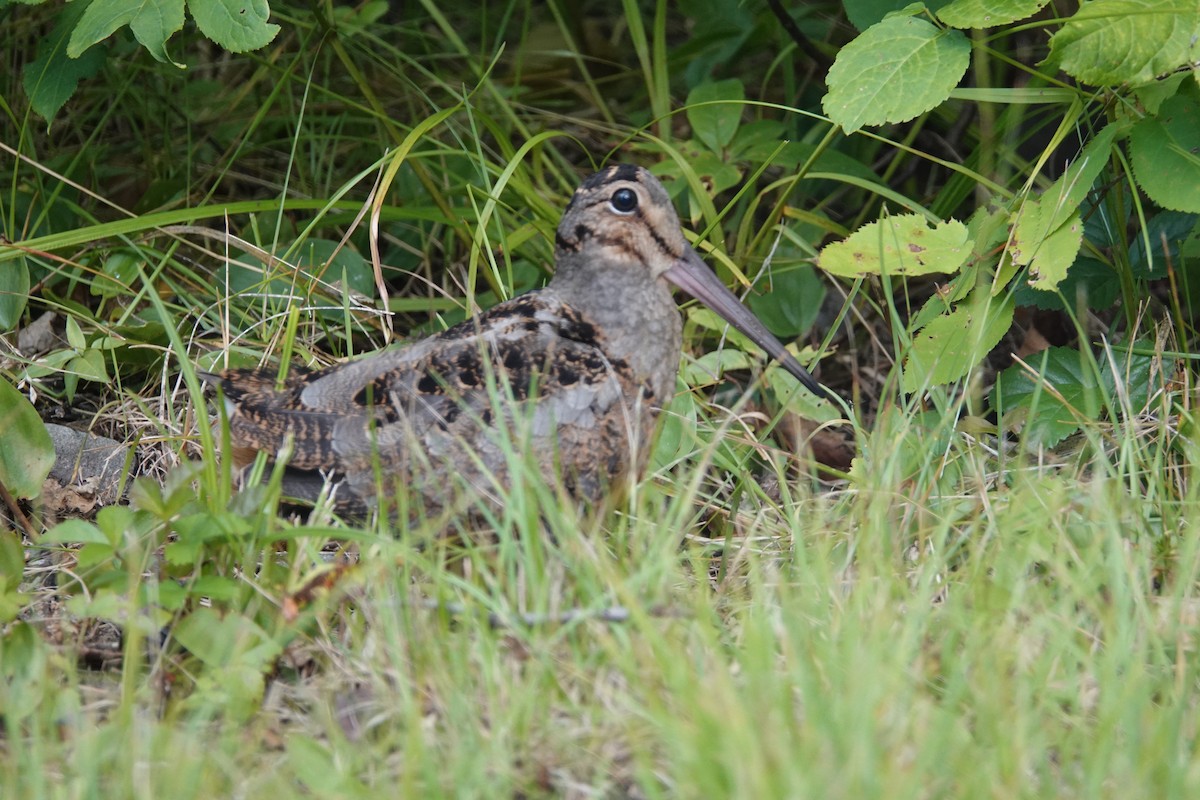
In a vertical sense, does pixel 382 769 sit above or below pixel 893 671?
below

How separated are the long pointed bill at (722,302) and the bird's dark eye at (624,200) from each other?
0.20 meters

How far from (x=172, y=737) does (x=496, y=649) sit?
0.49 m

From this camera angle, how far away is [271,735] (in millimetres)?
2178

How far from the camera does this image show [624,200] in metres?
3.10

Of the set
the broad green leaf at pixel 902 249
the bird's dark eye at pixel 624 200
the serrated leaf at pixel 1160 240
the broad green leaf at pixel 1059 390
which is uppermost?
the bird's dark eye at pixel 624 200

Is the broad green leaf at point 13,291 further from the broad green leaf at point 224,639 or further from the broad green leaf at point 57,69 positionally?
the broad green leaf at point 224,639

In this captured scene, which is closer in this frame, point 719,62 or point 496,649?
point 496,649

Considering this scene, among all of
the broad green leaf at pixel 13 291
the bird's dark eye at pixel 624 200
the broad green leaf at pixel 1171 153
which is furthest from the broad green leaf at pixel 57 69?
the broad green leaf at pixel 1171 153

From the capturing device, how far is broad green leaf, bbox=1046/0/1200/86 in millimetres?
2818

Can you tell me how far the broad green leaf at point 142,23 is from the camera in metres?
3.06

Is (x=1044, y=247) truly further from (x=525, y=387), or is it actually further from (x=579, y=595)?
(x=579, y=595)

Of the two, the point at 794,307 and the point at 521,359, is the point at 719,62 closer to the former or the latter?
the point at 794,307

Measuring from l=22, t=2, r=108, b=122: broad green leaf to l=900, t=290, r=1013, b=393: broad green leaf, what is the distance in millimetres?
2172

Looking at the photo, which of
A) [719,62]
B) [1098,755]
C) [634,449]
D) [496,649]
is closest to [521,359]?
[634,449]
